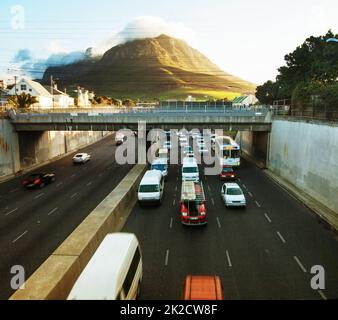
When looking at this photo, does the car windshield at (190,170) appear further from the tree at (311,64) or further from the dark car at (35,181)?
the tree at (311,64)

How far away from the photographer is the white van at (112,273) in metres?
9.77

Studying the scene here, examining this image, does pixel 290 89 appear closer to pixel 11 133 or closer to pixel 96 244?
pixel 11 133

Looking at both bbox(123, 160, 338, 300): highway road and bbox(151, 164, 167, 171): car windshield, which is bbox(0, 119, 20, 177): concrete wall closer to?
bbox(151, 164, 167, 171): car windshield

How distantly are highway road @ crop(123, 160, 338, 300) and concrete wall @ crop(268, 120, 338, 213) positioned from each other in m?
2.24

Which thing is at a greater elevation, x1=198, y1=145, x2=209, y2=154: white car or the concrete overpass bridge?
the concrete overpass bridge

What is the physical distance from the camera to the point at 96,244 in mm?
17094

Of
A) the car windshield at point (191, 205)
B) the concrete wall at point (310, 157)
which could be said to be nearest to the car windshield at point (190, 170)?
the concrete wall at point (310, 157)

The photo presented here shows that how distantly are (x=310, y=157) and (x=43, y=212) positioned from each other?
23259 millimetres

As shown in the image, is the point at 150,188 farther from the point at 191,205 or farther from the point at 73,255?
the point at 73,255

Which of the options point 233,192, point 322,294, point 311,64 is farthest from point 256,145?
point 322,294

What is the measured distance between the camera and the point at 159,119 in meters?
42.5

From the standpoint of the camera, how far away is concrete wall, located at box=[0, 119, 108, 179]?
40.7 meters

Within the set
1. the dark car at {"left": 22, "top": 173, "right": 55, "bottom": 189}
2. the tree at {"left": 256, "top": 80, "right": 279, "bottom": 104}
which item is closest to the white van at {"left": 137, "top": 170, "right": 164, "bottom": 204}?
the dark car at {"left": 22, "top": 173, "right": 55, "bottom": 189}
